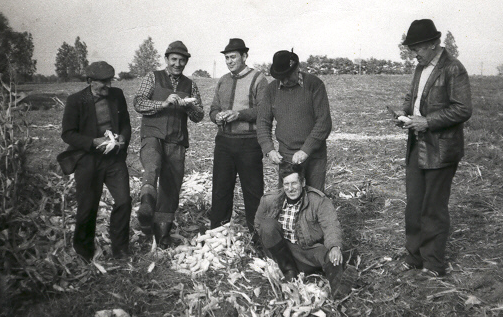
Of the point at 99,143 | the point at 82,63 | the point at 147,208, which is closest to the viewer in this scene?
the point at 99,143

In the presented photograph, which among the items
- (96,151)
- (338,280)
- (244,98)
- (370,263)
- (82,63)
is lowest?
(370,263)

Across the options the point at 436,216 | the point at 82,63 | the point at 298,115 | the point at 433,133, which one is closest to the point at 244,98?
the point at 298,115

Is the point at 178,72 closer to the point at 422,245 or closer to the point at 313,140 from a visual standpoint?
the point at 313,140

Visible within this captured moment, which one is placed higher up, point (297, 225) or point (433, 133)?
point (433, 133)

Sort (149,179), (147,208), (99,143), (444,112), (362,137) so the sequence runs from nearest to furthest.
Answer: (444,112)
(99,143)
(147,208)
(149,179)
(362,137)

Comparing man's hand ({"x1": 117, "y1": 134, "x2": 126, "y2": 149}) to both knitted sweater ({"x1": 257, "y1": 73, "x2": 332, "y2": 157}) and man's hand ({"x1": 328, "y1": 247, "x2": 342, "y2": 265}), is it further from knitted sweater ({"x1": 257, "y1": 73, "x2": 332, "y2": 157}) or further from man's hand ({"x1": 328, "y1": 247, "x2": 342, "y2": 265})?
man's hand ({"x1": 328, "y1": 247, "x2": 342, "y2": 265})

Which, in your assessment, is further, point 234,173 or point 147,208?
point 234,173

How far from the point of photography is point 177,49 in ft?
14.6

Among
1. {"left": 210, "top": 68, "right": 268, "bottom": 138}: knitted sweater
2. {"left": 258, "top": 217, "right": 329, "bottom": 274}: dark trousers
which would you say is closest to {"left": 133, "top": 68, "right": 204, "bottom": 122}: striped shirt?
{"left": 210, "top": 68, "right": 268, "bottom": 138}: knitted sweater

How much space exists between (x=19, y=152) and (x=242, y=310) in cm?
234

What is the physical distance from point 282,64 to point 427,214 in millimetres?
1803

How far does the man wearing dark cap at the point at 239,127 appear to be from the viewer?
462 centimetres

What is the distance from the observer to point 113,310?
3.41 m

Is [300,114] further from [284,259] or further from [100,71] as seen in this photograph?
[100,71]
